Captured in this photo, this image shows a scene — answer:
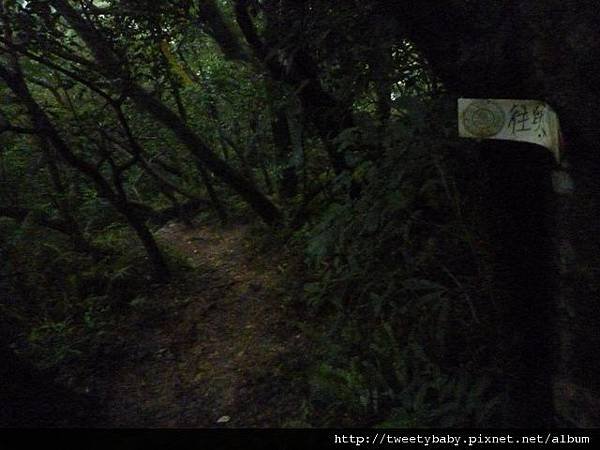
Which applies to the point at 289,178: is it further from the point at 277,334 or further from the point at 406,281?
the point at 406,281

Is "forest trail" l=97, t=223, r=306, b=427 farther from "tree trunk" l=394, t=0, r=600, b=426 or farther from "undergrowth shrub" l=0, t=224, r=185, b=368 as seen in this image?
"tree trunk" l=394, t=0, r=600, b=426

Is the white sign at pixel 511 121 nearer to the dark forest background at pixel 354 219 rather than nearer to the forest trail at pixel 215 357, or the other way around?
the dark forest background at pixel 354 219

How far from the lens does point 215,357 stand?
5582 millimetres

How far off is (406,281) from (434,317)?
512mm

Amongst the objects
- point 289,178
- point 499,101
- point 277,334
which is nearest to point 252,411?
point 277,334

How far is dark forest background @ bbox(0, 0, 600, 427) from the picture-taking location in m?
2.06

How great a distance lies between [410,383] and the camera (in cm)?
372

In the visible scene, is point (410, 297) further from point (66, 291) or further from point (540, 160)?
point (66, 291)

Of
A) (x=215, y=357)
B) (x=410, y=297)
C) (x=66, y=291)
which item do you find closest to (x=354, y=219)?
(x=410, y=297)

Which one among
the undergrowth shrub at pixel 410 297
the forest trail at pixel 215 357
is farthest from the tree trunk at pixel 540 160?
the forest trail at pixel 215 357

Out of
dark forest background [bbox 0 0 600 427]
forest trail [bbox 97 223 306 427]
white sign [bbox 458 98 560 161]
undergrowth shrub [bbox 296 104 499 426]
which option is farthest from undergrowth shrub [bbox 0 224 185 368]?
white sign [bbox 458 98 560 161]

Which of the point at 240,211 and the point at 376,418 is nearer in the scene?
the point at 376,418

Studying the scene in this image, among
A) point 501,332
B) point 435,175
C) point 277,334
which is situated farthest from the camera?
point 277,334

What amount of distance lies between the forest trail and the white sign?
3.32 m
